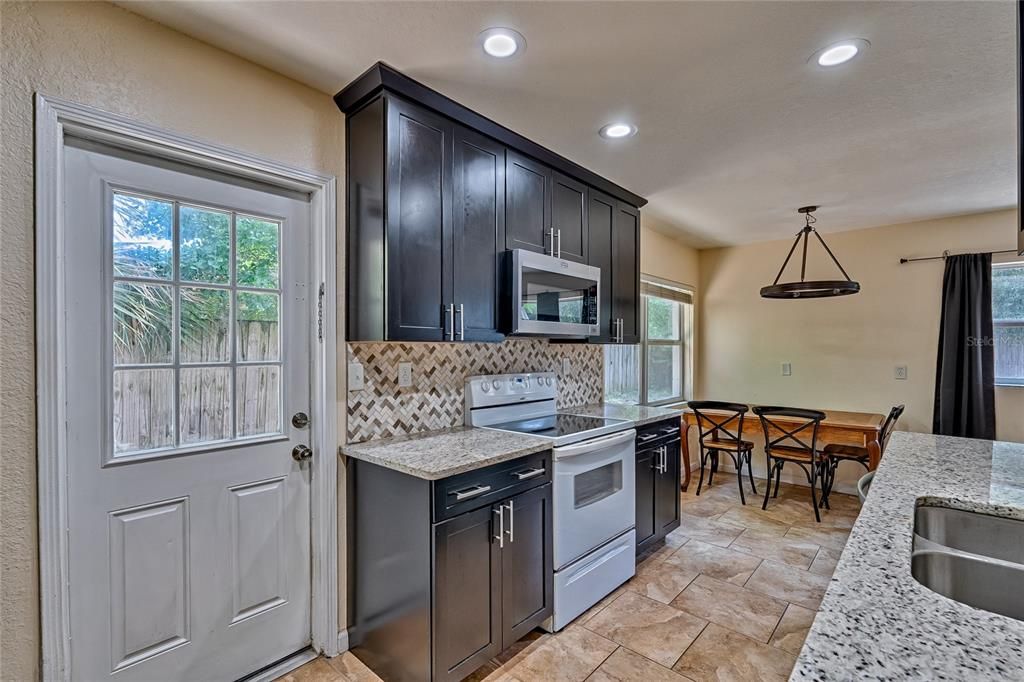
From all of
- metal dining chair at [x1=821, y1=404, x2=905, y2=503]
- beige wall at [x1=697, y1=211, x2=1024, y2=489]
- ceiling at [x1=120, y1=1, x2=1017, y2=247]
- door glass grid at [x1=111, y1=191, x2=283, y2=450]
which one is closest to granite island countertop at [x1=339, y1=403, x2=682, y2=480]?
door glass grid at [x1=111, y1=191, x2=283, y2=450]

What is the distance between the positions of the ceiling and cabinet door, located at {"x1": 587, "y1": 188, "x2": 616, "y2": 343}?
0.61 ft

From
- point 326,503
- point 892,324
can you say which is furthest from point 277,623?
point 892,324

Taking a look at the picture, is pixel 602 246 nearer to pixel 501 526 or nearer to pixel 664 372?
pixel 501 526

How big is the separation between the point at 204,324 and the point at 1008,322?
17.7ft

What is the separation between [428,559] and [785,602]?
1955mm

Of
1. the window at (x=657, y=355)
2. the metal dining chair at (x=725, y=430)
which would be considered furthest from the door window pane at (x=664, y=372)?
the metal dining chair at (x=725, y=430)

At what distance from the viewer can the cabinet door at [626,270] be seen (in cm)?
322

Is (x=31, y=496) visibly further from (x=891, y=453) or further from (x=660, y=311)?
(x=660, y=311)

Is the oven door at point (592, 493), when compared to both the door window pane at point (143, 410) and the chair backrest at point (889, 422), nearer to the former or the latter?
the door window pane at point (143, 410)

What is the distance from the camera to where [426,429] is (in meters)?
2.43

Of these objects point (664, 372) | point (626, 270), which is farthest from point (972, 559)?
point (664, 372)

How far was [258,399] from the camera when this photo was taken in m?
1.92

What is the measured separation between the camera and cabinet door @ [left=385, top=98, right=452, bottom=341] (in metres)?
1.93

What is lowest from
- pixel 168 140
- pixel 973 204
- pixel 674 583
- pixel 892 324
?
pixel 674 583
